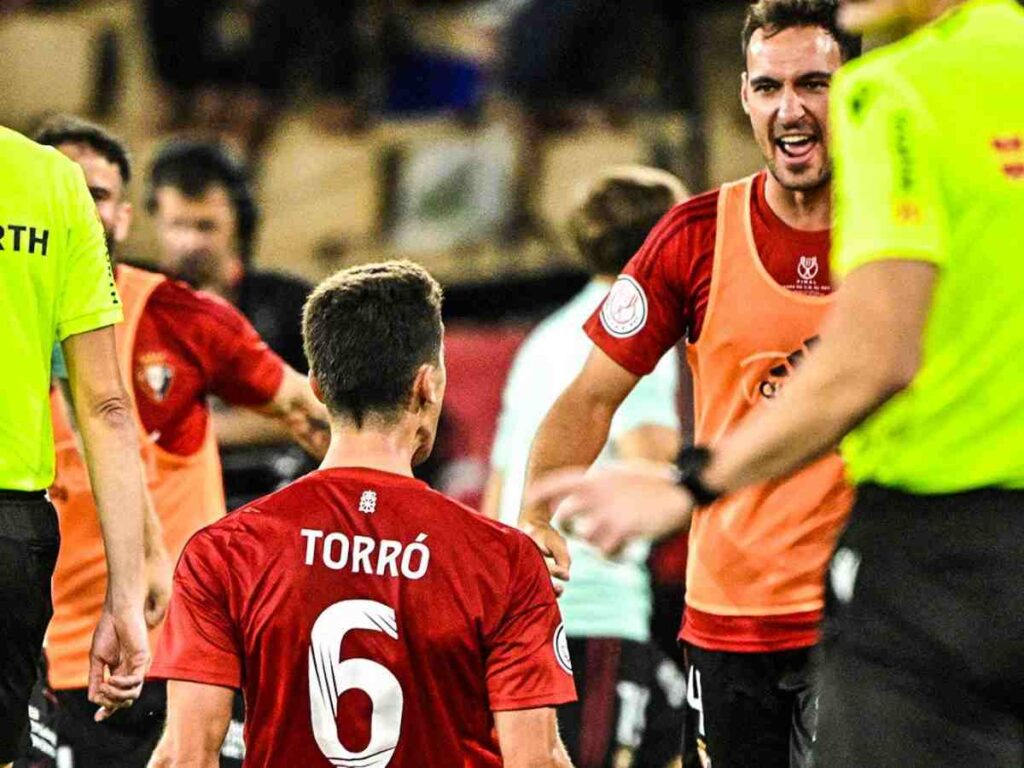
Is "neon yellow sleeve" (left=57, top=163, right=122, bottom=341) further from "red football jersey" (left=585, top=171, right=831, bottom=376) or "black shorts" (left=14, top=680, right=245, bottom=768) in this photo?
"black shorts" (left=14, top=680, right=245, bottom=768)

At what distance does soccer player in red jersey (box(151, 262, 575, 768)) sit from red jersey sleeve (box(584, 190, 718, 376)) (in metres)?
1.14

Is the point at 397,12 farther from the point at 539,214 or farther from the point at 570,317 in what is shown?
the point at 570,317

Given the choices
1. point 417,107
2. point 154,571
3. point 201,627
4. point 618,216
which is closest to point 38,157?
point 201,627

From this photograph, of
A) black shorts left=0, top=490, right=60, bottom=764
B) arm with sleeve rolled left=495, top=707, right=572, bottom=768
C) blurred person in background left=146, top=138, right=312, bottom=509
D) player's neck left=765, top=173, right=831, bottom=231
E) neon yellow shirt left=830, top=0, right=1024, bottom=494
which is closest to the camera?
neon yellow shirt left=830, top=0, right=1024, bottom=494

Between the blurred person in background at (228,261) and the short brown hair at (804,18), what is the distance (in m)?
2.61

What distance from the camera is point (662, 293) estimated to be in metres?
4.93

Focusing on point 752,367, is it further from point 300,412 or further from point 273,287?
point 273,287

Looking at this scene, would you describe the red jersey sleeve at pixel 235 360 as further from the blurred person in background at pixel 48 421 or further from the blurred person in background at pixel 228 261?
the blurred person in background at pixel 48 421

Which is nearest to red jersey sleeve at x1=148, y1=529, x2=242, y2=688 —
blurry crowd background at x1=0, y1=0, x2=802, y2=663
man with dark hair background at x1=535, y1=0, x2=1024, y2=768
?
man with dark hair background at x1=535, y1=0, x2=1024, y2=768

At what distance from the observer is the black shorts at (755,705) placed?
15.7 feet

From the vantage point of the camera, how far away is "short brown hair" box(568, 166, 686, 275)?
258 inches

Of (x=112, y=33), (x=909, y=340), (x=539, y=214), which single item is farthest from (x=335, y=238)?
(x=909, y=340)

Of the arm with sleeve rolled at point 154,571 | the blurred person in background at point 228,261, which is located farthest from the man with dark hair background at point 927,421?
the blurred person in background at point 228,261

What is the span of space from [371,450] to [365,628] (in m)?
0.35
